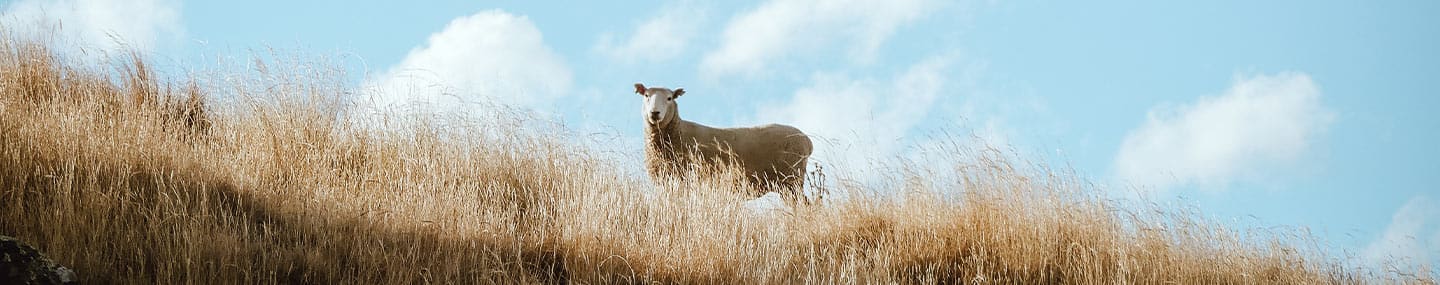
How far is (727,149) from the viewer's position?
7422 mm

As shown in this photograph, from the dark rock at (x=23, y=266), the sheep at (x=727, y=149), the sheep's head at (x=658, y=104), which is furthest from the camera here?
the sheep at (x=727, y=149)

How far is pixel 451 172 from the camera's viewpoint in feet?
19.0

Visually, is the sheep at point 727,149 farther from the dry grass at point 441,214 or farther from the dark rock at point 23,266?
the dark rock at point 23,266

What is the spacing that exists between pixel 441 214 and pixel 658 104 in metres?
2.43

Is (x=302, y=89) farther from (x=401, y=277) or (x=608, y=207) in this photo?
(x=401, y=277)

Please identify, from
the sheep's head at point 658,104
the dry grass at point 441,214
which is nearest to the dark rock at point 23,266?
the dry grass at point 441,214

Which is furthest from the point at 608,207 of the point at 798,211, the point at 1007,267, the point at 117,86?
the point at 117,86

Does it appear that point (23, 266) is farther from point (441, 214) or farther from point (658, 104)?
point (658, 104)

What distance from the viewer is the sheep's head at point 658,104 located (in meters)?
7.05

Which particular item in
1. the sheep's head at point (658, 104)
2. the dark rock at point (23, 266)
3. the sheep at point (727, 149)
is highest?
the sheep's head at point (658, 104)

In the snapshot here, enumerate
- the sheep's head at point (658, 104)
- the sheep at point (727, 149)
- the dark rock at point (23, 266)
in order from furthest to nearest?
the sheep at point (727, 149) → the sheep's head at point (658, 104) → the dark rock at point (23, 266)

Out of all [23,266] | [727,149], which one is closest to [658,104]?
[727,149]

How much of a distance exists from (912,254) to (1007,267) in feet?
1.54

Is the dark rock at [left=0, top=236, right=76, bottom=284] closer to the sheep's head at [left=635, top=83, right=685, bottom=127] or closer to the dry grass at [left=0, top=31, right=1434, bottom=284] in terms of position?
the dry grass at [left=0, top=31, right=1434, bottom=284]
